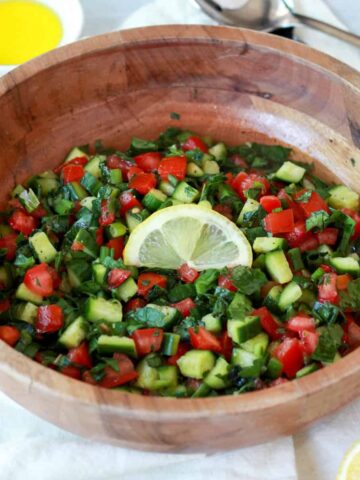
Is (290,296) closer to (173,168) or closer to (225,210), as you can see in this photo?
(225,210)

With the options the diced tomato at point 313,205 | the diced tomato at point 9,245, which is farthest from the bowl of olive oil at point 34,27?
the diced tomato at point 313,205

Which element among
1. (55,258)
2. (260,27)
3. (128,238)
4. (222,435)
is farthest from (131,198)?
(260,27)

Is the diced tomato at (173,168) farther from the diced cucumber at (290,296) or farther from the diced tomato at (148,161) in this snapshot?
the diced cucumber at (290,296)

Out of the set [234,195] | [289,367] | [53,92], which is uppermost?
[53,92]

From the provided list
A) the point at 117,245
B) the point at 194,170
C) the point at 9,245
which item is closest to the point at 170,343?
the point at 117,245

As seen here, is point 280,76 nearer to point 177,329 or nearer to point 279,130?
point 279,130

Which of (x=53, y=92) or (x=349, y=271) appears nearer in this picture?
(x=349, y=271)
